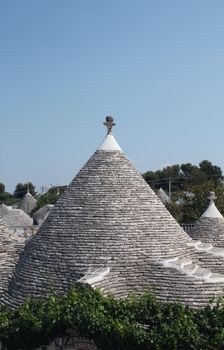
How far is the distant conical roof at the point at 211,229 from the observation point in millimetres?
13703

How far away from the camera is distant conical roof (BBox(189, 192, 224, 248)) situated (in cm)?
1370

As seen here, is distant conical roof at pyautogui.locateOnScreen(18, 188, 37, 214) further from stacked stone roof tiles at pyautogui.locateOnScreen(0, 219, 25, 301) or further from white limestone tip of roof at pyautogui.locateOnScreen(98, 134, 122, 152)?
white limestone tip of roof at pyautogui.locateOnScreen(98, 134, 122, 152)

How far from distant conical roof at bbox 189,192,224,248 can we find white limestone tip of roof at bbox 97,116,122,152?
4.23 meters

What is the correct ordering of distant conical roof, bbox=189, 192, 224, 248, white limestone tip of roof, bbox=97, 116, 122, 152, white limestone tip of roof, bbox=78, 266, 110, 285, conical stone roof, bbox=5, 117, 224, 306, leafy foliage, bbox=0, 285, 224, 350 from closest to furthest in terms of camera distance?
leafy foliage, bbox=0, 285, 224, 350, white limestone tip of roof, bbox=78, 266, 110, 285, conical stone roof, bbox=5, 117, 224, 306, white limestone tip of roof, bbox=97, 116, 122, 152, distant conical roof, bbox=189, 192, 224, 248

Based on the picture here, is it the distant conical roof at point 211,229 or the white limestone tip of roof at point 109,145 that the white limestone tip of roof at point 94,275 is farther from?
the distant conical roof at point 211,229

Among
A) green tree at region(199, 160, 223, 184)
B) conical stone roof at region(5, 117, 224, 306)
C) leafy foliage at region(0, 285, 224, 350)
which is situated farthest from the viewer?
green tree at region(199, 160, 223, 184)

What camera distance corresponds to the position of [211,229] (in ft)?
45.5

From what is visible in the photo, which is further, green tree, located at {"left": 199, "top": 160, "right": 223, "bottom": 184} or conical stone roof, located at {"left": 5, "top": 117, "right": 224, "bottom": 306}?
green tree, located at {"left": 199, "top": 160, "right": 223, "bottom": 184}

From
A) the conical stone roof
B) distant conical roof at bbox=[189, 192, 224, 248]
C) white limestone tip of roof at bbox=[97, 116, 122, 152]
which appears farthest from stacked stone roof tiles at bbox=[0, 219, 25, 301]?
distant conical roof at bbox=[189, 192, 224, 248]

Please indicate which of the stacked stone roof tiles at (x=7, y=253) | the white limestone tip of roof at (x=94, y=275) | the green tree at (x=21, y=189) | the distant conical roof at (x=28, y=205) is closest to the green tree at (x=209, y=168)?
the green tree at (x=21, y=189)

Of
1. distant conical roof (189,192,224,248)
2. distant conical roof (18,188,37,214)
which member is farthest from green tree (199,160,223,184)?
distant conical roof (189,192,224,248)

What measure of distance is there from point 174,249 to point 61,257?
2.10 meters

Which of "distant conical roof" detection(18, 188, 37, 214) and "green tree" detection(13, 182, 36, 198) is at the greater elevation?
"green tree" detection(13, 182, 36, 198)

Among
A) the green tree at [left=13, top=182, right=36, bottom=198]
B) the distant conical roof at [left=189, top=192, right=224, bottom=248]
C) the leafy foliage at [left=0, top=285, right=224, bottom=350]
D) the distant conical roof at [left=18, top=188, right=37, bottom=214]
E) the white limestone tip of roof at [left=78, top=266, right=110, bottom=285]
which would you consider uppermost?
the green tree at [left=13, top=182, right=36, bottom=198]
